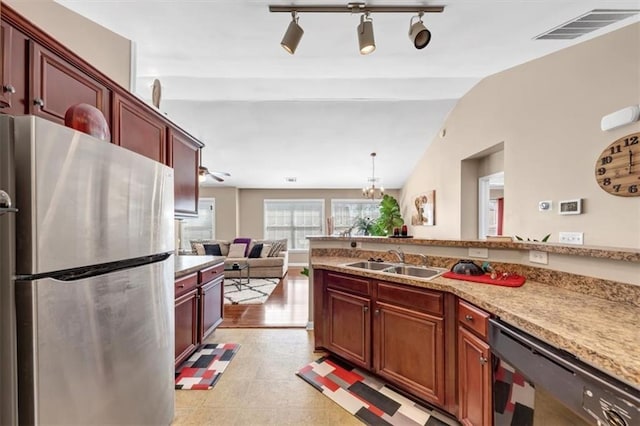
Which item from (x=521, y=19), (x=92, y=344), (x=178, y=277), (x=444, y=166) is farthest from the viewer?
(x=444, y=166)

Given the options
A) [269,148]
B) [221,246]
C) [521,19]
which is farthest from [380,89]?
[221,246]

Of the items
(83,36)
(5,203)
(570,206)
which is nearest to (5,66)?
(5,203)

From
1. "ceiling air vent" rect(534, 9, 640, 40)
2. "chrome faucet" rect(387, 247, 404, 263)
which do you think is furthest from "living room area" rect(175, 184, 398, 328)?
"ceiling air vent" rect(534, 9, 640, 40)

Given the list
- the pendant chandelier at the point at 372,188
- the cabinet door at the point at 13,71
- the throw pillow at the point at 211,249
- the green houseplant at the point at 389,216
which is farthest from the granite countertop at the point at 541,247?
the throw pillow at the point at 211,249

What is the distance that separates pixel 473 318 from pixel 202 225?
743 centimetres

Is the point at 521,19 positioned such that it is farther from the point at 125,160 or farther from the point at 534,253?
the point at 125,160

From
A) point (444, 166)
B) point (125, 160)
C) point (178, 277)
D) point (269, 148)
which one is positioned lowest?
point (178, 277)

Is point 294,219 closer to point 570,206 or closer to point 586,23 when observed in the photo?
point 570,206

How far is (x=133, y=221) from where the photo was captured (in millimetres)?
1191

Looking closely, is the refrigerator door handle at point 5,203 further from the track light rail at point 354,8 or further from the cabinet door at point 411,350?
the cabinet door at point 411,350

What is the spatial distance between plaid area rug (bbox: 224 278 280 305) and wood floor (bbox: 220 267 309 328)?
0.55 ft

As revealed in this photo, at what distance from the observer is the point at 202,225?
747cm

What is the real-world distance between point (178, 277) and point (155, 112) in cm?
138

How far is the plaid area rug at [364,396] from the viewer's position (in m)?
1.68
